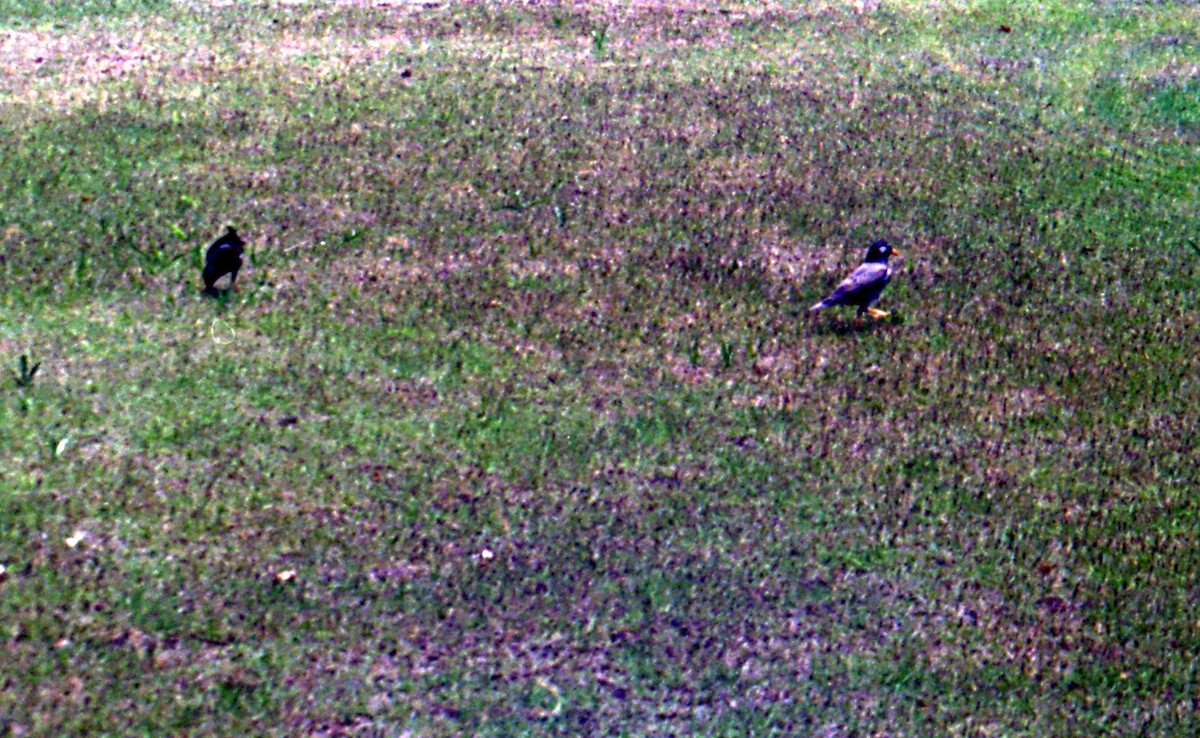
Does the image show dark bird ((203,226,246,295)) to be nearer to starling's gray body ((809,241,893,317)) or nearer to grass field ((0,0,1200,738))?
grass field ((0,0,1200,738))

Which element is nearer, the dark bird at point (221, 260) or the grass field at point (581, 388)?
the grass field at point (581, 388)

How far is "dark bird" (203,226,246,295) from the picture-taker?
766 centimetres

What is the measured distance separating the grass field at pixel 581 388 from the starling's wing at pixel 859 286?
227 mm

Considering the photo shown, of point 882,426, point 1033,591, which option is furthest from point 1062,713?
point 882,426

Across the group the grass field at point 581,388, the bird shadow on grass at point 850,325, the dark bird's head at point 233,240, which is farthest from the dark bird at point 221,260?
the bird shadow on grass at point 850,325

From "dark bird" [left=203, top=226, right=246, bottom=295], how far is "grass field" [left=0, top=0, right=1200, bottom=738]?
4.5 inches

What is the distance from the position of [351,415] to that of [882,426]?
2.48 m

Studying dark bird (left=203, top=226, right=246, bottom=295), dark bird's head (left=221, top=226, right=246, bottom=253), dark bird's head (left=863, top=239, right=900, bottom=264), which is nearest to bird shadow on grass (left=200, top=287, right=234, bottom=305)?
dark bird (left=203, top=226, right=246, bottom=295)

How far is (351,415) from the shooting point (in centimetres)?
686

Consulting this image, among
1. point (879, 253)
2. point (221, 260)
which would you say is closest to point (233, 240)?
point (221, 260)

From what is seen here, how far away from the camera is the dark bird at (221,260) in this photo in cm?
766

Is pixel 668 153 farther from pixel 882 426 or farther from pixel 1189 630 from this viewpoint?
pixel 1189 630

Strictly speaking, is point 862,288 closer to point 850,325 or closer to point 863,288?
point 863,288

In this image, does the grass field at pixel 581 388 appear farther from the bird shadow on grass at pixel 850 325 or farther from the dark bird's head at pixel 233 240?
the dark bird's head at pixel 233 240
